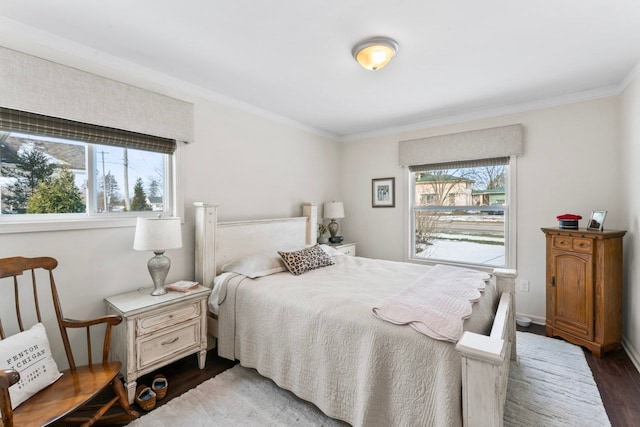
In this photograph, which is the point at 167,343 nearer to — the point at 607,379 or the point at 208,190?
the point at 208,190

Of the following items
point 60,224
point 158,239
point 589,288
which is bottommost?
point 589,288

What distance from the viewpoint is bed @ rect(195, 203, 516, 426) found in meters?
1.29

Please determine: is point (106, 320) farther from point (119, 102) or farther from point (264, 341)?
point (119, 102)

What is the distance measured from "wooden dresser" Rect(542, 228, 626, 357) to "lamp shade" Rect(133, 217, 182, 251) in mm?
3469

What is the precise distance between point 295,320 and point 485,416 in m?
1.15

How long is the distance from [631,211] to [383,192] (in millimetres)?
2558

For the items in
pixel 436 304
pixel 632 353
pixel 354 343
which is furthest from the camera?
pixel 632 353

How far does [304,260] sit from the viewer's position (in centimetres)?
280

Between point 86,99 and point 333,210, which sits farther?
point 333,210

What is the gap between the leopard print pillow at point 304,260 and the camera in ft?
8.80

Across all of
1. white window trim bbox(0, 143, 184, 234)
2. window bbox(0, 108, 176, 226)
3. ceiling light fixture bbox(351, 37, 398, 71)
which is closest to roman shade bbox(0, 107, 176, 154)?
window bbox(0, 108, 176, 226)

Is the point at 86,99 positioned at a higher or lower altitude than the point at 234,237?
higher

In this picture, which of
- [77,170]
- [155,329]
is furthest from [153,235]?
[77,170]

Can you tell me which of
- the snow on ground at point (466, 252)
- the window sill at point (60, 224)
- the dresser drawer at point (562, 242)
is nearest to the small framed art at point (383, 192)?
the snow on ground at point (466, 252)
